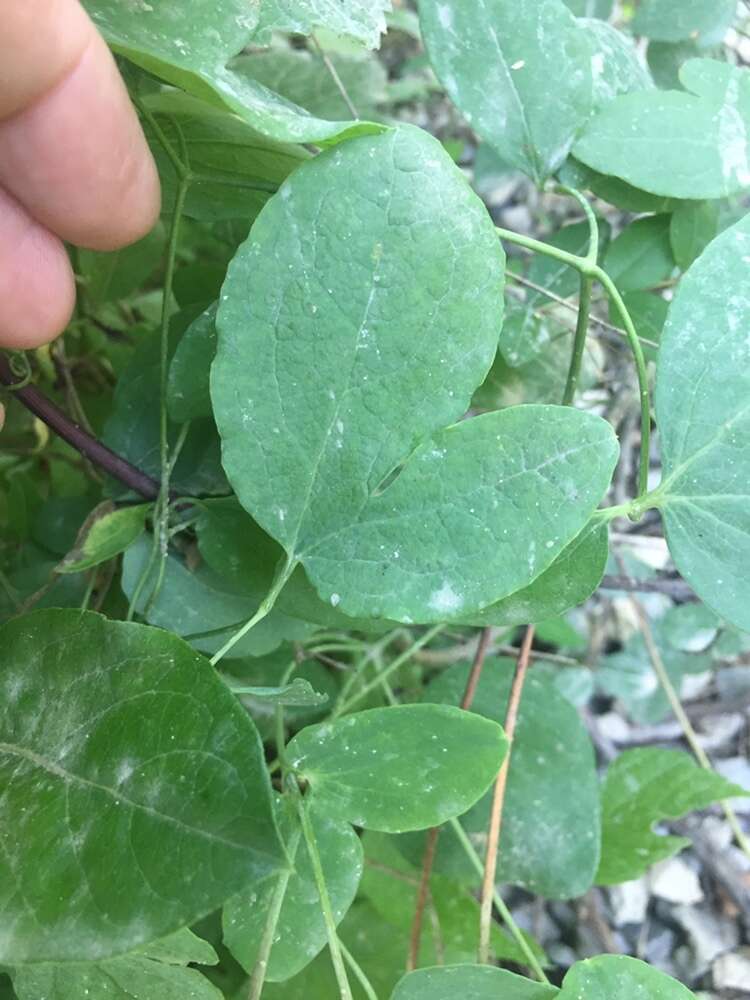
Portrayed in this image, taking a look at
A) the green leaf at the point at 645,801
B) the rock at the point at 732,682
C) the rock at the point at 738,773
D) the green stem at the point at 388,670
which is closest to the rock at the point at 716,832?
the rock at the point at 738,773

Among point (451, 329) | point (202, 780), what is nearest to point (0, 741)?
point (202, 780)

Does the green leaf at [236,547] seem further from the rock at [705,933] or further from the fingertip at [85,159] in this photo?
the rock at [705,933]

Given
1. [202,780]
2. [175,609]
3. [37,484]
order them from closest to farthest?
[202,780] < [175,609] < [37,484]

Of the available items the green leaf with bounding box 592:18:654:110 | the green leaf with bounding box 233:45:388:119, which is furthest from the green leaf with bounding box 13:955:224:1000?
the green leaf with bounding box 233:45:388:119

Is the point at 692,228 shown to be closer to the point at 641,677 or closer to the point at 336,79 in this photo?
the point at 336,79

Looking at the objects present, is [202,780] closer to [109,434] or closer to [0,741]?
[0,741]

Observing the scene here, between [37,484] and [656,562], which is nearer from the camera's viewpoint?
[37,484]
